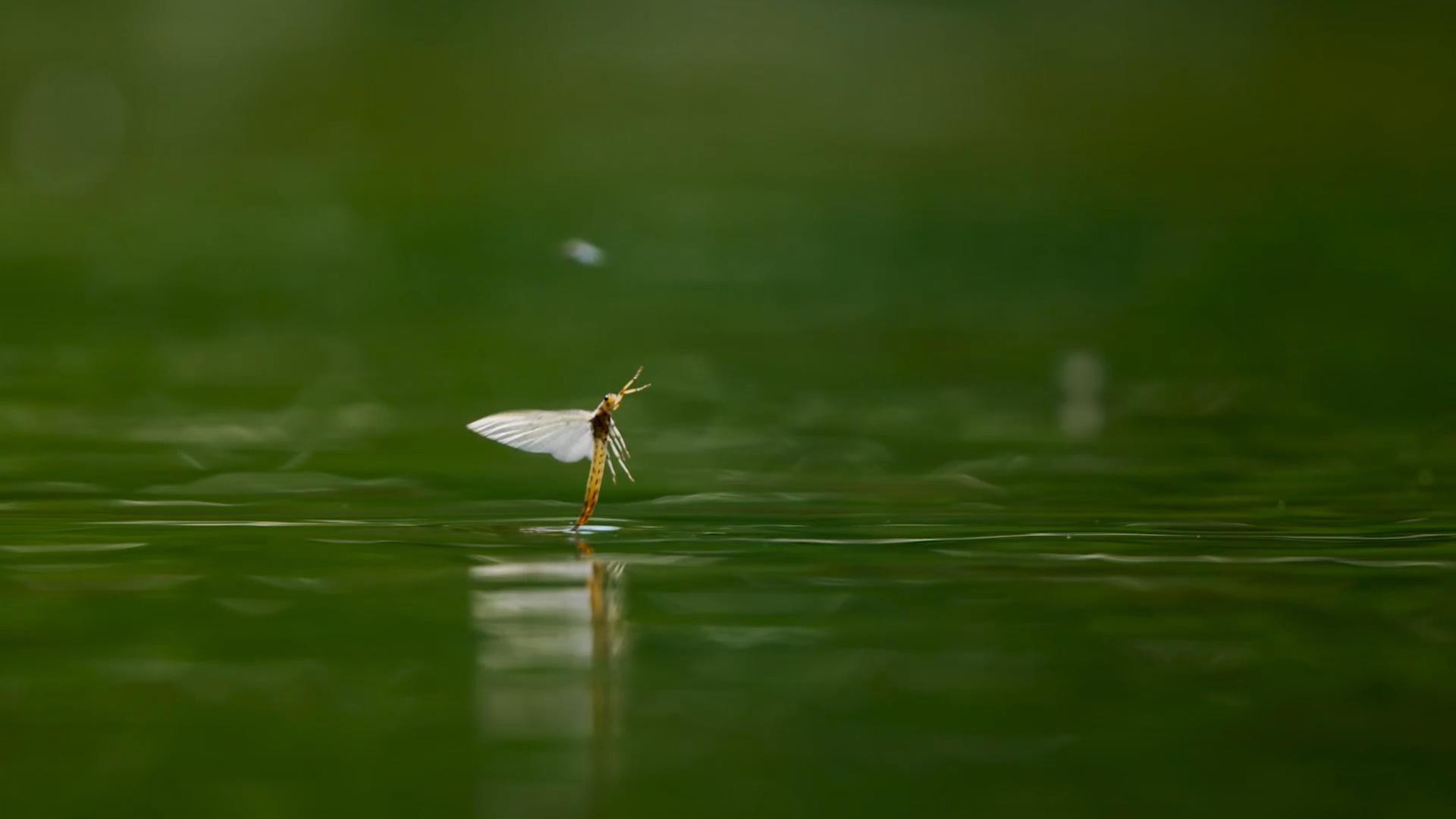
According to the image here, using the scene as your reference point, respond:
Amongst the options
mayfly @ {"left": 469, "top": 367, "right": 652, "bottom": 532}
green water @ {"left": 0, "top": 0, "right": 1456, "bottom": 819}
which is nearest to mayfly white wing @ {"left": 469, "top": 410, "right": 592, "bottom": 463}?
mayfly @ {"left": 469, "top": 367, "right": 652, "bottom": 532}

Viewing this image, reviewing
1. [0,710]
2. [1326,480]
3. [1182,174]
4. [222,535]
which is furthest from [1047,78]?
[0,710]

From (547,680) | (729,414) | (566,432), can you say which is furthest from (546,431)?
(729,414)

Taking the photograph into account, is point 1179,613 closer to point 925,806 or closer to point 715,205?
point 925,806

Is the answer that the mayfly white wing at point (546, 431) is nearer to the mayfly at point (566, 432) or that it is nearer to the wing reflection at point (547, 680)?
the mayfly at point (566, 432)

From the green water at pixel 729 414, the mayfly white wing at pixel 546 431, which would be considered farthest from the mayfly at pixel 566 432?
the green water at pixel 729 414

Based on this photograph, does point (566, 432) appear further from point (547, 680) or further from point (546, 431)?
point (547, 680)

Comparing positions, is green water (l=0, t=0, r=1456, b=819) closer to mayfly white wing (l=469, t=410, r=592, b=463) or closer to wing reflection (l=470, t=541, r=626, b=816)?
wing reflection (l=470, t=541, r=626, b=816)
